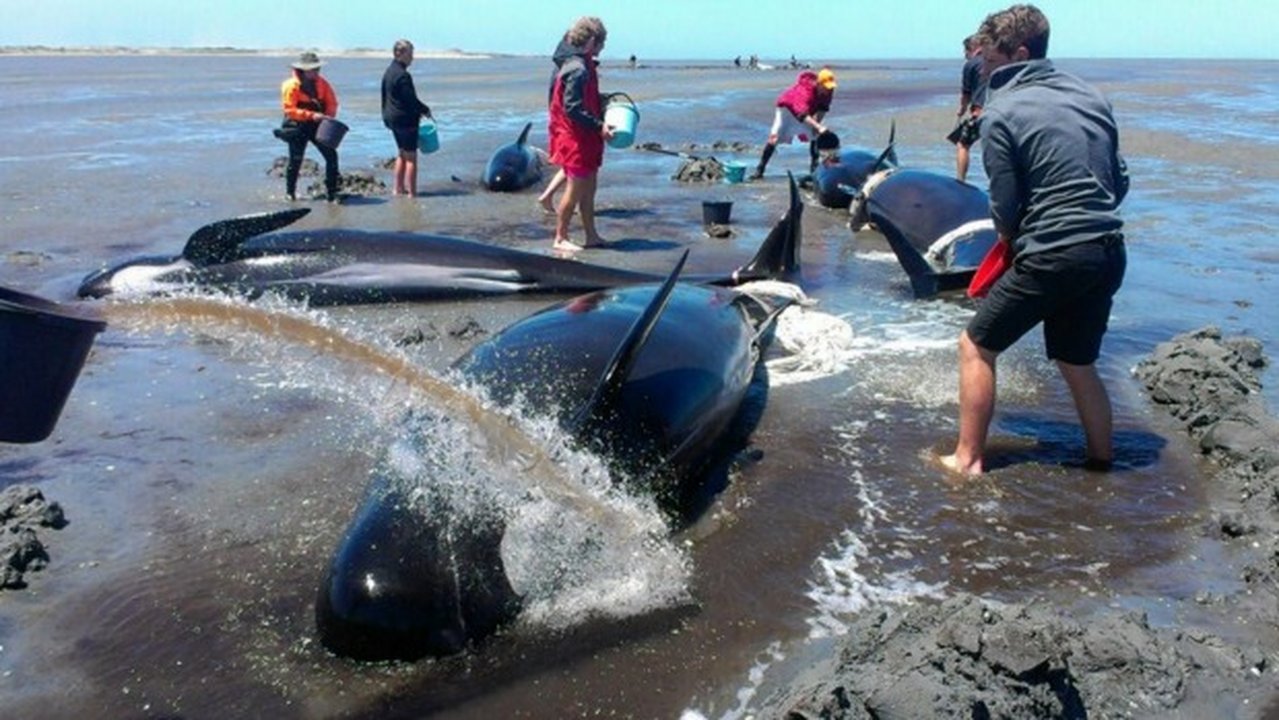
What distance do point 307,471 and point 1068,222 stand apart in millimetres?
3953

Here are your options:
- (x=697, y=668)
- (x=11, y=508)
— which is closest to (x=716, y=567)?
(x=697, y=668)

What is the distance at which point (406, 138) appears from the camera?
14562 mm

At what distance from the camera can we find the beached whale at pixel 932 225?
9242 mm

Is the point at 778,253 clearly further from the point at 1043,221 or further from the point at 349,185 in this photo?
the point at 349,185

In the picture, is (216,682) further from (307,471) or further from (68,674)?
(307,471)

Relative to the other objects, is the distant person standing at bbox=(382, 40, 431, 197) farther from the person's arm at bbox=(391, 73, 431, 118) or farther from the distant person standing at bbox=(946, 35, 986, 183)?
the distant person standing at bbox=(946, 35, 986, 183)

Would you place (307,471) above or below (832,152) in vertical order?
below

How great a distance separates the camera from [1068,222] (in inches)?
211

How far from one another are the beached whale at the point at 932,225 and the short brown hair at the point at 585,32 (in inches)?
127

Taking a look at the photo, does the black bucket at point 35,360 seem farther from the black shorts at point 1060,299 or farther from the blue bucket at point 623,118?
the blue bucket at point 623,118

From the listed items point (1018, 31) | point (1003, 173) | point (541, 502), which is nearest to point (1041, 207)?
point (1003, 173)

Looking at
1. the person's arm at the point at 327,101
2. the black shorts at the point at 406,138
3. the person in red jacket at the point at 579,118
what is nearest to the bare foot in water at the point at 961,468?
the person in red jacket at the point at 579,118

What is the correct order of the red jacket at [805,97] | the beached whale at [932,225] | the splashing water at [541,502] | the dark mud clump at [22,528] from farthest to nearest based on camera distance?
1. the red jacket at [805,97]
2. the beached whale at [932,225]
3. the dark mud clump at [22,528]
4. the splashing water at [541,502]

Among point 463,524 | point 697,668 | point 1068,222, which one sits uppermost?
point 1068,222
